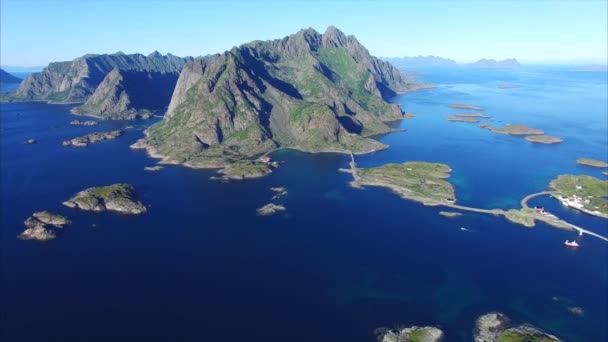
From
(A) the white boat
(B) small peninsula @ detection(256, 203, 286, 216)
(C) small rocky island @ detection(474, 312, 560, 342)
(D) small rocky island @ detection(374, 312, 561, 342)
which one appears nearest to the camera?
(C) small rocky island @ detection(474, 312, 560, 342)

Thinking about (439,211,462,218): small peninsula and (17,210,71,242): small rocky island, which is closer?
(17,210,71,242): small rocky island

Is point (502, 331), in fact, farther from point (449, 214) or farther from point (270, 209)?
point (270, 209)

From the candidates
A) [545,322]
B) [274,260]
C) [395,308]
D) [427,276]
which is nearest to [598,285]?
[545,322]

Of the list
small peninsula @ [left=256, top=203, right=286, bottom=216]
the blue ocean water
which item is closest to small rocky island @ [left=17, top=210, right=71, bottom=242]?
the blue ocean water

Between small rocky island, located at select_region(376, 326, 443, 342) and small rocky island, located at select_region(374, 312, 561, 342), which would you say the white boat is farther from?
small rocky island, located at select_region(376, 326, 443, 342)

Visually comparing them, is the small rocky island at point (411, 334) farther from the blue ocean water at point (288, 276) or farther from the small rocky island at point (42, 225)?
the small rocky island at point (42, 225)

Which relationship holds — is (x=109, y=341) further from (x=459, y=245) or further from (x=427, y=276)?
(x=459, y=245)
